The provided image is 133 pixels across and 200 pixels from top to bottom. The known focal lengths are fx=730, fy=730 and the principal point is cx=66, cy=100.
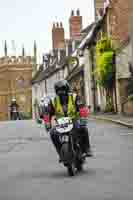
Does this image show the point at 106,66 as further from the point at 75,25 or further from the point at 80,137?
the point at 80,137

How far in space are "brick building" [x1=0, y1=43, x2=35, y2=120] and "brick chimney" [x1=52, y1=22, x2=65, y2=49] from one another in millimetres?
29331

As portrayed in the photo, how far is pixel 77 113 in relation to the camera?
1318 centimetres

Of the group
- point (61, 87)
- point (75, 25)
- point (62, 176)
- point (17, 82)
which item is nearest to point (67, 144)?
point (62, 176)

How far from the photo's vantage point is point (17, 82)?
12181 centimetres

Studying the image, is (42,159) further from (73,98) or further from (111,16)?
(111,16)

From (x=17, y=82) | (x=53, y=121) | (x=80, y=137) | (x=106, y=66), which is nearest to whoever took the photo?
(x=53, y=121)

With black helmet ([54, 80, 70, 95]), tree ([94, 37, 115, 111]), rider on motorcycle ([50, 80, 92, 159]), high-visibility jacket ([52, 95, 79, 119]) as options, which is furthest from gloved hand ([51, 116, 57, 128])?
tree ([94, 37, 115, 111])

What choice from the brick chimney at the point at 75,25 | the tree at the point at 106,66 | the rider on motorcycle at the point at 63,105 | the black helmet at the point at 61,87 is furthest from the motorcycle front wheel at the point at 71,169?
the brick chimney at the point at 75,25

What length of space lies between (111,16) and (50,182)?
43.0m

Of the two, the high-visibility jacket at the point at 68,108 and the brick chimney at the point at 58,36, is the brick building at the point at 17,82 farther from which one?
the high-visibility jacket at the point at 68,108

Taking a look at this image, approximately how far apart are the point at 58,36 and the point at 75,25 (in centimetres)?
911

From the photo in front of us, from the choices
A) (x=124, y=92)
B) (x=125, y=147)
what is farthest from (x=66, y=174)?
(x=124, y=92)

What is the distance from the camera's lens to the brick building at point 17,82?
400 feet

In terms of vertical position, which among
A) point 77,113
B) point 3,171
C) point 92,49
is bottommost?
point 3,171
